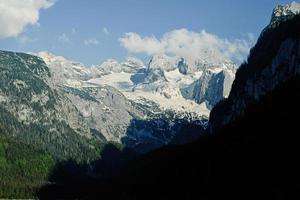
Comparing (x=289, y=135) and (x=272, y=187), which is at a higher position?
(x=289, y=135)

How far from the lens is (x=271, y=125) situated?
198625 millimetres

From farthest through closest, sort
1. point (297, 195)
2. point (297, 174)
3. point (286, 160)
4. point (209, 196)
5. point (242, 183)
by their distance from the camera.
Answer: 1. point (209, 196)
2. point (242, 183)
3. point (286, 160)
4. point (297, 174)
5. point (297, 195)

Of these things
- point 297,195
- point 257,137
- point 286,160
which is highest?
point 257,137

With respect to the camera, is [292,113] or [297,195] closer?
[297,195]

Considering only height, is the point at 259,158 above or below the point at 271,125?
below

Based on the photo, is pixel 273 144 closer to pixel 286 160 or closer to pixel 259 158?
pixel 259 158

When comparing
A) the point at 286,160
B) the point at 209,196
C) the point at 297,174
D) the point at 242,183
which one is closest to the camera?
the point at 297,174

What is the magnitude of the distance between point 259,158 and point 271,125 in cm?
2292

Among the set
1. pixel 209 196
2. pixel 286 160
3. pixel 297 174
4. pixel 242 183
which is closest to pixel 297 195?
pixel 297 174

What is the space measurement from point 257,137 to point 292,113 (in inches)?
540

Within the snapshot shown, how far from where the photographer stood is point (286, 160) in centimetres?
15962

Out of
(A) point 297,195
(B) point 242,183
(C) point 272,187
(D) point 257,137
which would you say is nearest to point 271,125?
(D) point 257,137

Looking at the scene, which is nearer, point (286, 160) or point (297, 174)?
point (297, 174)

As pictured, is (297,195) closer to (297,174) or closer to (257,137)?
(297,174)
